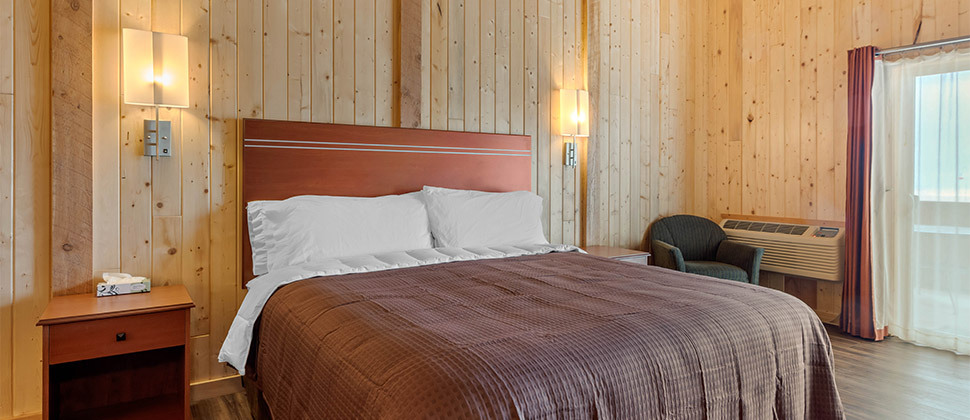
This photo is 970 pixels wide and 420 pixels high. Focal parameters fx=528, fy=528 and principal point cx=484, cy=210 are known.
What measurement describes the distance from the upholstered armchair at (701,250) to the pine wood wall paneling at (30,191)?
3.49 meters

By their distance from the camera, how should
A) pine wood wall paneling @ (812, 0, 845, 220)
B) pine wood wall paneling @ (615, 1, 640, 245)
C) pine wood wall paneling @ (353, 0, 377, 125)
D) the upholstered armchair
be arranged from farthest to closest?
pine wood wall paneling @ (615, 1, 640, 245), pine wood wall paneling @ (812, 0, 845, 220), the upholstered armchair, pine wood wall paneling @ (353, 0, 377, 125)

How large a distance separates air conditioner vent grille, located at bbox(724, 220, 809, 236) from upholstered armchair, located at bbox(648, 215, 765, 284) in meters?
0.19

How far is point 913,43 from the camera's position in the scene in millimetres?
3322

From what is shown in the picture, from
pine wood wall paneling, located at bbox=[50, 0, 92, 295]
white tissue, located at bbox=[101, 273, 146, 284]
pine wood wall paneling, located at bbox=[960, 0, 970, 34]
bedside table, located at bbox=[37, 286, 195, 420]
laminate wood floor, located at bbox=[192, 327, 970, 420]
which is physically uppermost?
pine wood wall paneling, located at bbox=[960, 0, 970, 34]

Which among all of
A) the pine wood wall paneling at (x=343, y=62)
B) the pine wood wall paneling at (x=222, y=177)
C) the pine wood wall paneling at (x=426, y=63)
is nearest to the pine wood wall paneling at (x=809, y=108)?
the pine wood wall paneling at (x=426, y=63)

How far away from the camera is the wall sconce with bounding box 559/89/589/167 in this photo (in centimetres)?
373

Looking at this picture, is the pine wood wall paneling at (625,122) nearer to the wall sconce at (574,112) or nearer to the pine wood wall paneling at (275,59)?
the wall sconce at (574,112)

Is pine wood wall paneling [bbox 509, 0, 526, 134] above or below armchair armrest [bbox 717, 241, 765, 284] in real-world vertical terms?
above

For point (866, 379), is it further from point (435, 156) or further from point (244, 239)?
point (244, 239)

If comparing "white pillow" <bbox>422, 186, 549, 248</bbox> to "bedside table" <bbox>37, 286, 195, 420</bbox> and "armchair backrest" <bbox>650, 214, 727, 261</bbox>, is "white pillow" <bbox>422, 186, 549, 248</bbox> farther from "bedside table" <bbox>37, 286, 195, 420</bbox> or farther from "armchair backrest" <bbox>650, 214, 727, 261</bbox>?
"armchair backrest" <bbox>650, 214, 727, 261</bbox>

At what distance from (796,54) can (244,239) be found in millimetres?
3991

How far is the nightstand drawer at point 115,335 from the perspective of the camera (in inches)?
74.7

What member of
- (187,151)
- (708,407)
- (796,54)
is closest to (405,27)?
(187,151)

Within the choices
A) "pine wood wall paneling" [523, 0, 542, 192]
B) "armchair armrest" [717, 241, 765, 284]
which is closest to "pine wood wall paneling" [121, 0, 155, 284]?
"pine wood wall paneling" [523, 0, 542, 192]
